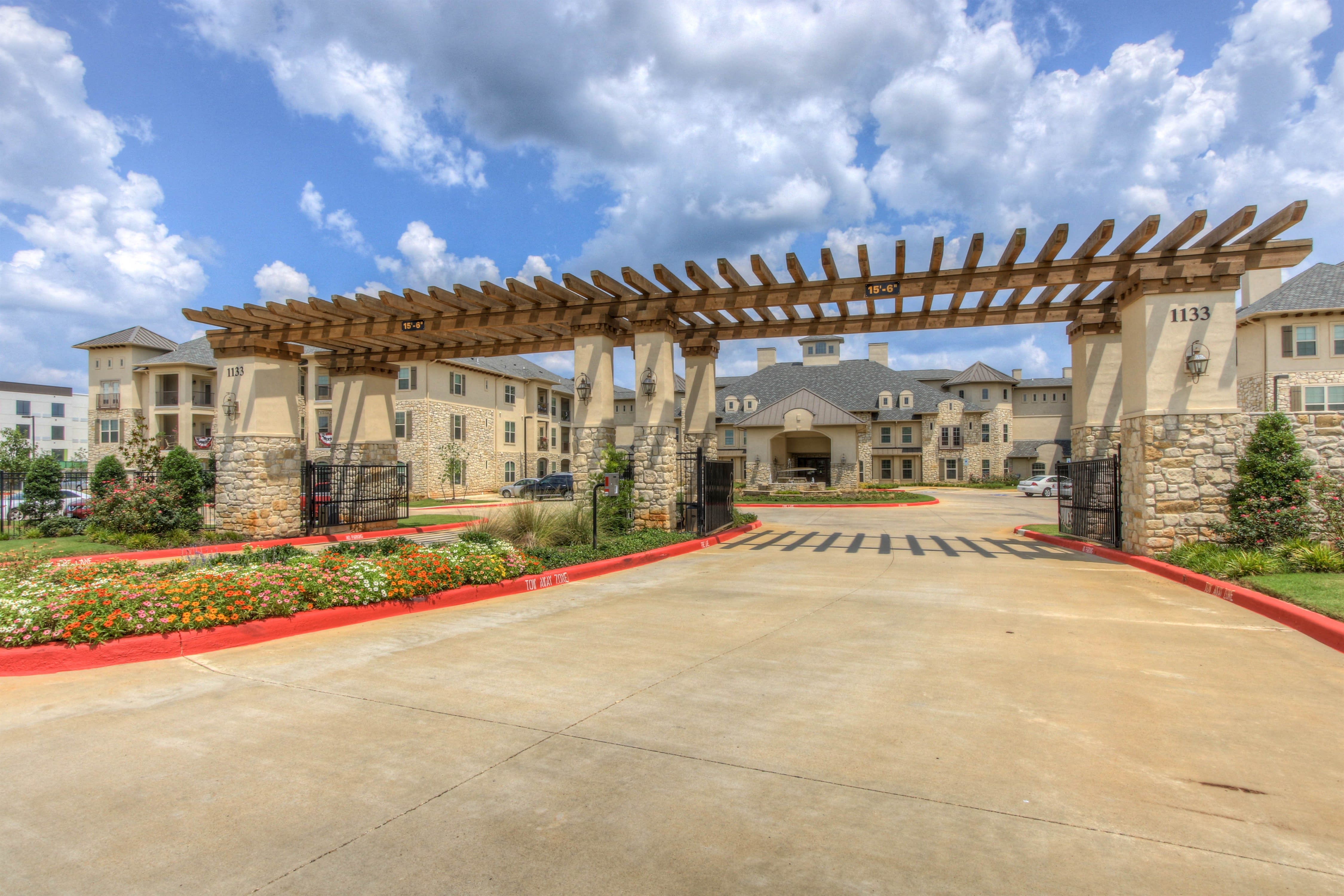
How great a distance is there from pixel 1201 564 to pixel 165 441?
2452 cm

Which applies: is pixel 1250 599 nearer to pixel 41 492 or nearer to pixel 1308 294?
pixel 41 492

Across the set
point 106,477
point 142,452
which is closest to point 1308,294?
point 142,452

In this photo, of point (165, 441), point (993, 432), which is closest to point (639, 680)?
point (165, 441)

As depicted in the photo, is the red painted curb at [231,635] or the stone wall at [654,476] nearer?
the red painted curb at [231,635]

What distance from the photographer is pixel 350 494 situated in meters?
19.4

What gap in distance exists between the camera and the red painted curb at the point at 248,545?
12.5 metres

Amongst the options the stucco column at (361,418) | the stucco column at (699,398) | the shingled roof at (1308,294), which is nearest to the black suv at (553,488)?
the stucco column at (361,418)

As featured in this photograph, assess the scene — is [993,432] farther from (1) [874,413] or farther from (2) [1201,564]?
(2) [1201,564]

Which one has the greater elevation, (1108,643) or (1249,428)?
(1249,428)

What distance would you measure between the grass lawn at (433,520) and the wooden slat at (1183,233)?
53.1 feet

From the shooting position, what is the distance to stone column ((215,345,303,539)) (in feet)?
53.6

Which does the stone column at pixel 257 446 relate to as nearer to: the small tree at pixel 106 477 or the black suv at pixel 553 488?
the small tree at pixel 106 477

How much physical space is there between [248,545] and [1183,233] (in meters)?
18.5

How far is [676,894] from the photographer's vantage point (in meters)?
2.78
